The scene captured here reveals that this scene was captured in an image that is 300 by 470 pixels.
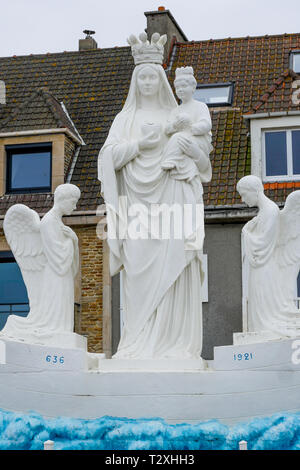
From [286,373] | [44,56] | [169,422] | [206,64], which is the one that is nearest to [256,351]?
[286,373]

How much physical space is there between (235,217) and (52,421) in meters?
12.9

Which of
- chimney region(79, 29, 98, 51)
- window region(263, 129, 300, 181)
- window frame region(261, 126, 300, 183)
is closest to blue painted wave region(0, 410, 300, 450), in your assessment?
window frame region(261, 126, 300, 183)

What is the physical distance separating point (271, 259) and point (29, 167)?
14.3 m

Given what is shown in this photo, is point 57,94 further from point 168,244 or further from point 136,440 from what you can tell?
point 136,440

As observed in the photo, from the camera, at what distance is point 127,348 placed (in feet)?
43.8

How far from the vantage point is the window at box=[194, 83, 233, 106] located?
27.4 meters

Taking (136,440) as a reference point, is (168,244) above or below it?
above

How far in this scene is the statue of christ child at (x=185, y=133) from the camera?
539 inches

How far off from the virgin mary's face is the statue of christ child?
28cm

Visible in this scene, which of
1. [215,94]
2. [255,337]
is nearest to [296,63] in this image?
[215,94]

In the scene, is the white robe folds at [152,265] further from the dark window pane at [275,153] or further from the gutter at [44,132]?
the gutter at [44,132]

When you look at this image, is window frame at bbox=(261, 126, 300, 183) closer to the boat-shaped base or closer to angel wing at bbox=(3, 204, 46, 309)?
angel wing at bbox=(3, 204, 46, 309)
